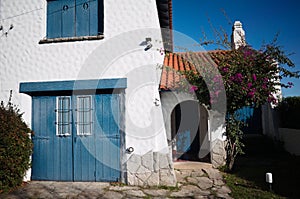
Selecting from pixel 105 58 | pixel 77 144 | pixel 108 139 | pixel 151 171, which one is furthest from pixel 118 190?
pixel 105 58

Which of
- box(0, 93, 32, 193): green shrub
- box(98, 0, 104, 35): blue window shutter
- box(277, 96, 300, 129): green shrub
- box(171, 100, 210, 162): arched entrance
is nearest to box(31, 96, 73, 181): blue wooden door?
box(0, 93, 32, 193): green shrub

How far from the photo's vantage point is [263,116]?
1145 centimetres

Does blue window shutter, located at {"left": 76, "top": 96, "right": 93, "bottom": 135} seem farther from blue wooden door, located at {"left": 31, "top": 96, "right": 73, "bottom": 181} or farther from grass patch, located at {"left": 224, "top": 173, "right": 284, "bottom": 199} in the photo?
grass patch, located at {"left": 224, "top": 173, "right": 284, "bottom": 199}

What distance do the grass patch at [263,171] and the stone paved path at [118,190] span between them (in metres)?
0.52

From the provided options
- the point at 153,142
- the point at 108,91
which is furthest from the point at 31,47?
the point at 153,142

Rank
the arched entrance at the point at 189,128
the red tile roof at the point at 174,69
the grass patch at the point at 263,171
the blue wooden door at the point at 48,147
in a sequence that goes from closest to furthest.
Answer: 1. the grass patch at the point at 263,171
2. the blue wooden door at the point at 48,147
3. the red tile roof at the point at 174,69
4. the arched entrance at the point at 189,128

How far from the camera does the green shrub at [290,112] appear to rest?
939 centimetres

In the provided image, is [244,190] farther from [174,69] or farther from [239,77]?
[174,69]

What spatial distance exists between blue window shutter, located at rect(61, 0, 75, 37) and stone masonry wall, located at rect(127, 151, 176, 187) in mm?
4724

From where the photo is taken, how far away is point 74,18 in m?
7.02

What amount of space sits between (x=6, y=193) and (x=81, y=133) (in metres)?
2.51

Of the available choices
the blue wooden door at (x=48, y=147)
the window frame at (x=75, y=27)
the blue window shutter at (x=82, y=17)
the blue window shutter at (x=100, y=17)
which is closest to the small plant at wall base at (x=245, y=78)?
the blue window shutter at (x=100, y=17)

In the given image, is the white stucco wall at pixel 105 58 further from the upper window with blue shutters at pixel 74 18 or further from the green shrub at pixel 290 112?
the green shrub at pixel 290 112

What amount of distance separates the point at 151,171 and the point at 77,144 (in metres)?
2.51
